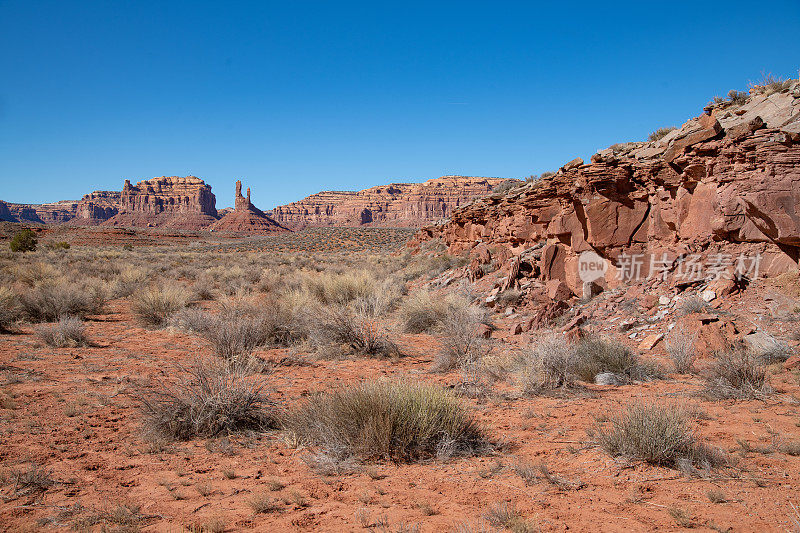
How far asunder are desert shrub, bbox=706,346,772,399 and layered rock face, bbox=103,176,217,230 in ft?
493

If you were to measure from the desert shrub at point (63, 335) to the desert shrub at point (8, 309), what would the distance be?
1975mm

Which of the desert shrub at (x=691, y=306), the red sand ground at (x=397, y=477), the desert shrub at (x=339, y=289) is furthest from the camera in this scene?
the desert shrub at (x=339, y=289)

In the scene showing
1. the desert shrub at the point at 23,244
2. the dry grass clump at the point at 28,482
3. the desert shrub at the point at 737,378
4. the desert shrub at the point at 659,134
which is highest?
the desert shrub at the point at 659,134

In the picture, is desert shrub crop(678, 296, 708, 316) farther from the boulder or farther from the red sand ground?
the boulder

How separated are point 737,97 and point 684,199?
10.2 ft

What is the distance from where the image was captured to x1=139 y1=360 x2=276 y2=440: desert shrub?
15.3 ft

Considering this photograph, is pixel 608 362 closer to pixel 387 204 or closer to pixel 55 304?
pixel 55 304

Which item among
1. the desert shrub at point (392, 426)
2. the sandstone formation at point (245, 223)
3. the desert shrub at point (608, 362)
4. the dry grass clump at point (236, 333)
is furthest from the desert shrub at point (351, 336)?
the sandstone formation at point (245, 223)

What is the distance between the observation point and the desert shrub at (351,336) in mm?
8781

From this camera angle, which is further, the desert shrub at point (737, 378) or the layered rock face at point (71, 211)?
the layered rock face at point (71, 211)

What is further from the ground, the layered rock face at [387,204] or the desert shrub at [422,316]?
the layered rock face at [387,204]

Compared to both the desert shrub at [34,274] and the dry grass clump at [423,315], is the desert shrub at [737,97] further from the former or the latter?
the desert shrub at [34,274]

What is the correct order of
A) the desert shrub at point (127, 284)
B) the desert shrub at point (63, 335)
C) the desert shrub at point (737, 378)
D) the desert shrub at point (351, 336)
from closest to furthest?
1. the desert shrub at point (737, 378)
2. the desert shrub at point (63, 335)
3. the desert shrub at point (351, 336)
4. the desert shrub at point (127, 284)

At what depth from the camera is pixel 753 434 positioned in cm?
435
